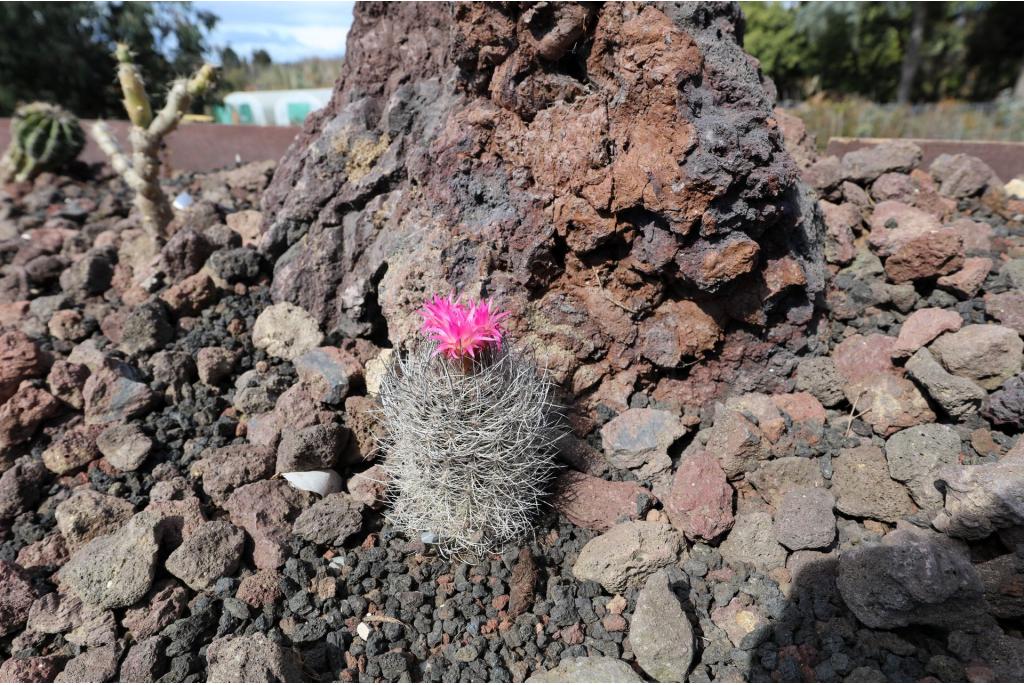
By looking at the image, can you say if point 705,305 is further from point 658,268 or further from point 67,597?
point 67,597

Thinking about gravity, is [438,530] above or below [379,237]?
below

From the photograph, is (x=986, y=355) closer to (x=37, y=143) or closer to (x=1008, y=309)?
(x=1008, y=309)

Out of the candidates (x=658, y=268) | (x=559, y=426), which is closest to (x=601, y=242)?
(x=658, y=268)

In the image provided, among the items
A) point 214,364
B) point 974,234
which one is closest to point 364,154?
point 214,364

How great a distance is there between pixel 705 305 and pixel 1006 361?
1.10 m

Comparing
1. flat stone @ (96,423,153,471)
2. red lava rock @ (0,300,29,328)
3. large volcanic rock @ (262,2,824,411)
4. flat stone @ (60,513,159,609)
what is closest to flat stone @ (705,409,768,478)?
large volcanic rock @ (262,2,824,411)

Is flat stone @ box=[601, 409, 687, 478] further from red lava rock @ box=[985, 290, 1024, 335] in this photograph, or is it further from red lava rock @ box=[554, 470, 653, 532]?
red lava rock @ box=[985, 290, 1024, 335]

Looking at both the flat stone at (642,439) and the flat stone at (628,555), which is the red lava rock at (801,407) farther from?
the flat stone at (628,555)

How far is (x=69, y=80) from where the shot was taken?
9.42m

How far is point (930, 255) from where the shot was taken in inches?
108

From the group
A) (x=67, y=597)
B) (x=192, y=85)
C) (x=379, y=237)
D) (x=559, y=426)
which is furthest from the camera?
(x=192, y=85)

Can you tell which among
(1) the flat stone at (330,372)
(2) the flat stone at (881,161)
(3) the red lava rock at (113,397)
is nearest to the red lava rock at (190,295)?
(3) the red lava rock at (113,397)

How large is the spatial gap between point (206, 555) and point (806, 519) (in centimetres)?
207

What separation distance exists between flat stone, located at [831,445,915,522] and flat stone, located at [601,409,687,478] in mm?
583
